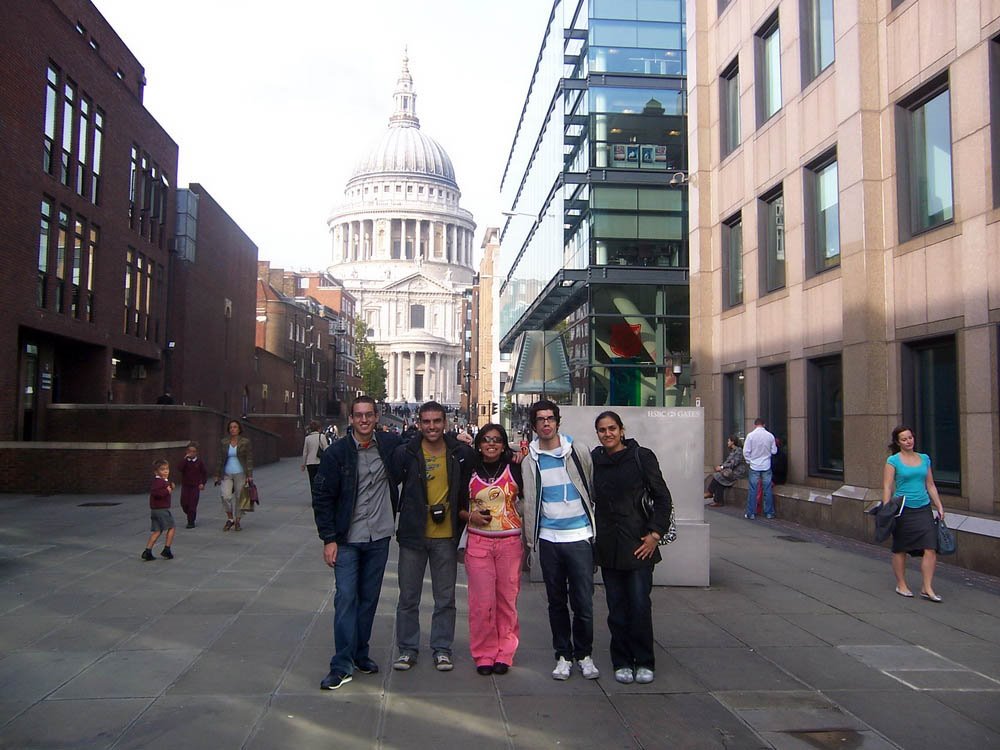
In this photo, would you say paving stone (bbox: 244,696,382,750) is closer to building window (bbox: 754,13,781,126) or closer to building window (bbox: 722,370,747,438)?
building window (bbox: 722,370,747,438)

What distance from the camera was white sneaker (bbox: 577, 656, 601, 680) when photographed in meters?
6.18

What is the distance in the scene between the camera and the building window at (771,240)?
679 inches

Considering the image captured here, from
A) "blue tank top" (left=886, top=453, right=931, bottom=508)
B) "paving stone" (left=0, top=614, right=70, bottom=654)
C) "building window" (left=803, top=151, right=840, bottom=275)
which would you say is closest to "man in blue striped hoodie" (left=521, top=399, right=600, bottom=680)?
"paving stone" (left=0, top=614, right=70, bottom=654)

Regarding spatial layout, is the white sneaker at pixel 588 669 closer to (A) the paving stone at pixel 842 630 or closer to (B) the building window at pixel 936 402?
(A) the paving stone at pixel 842 630

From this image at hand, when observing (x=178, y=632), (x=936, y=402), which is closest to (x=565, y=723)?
(x=178, y=632)

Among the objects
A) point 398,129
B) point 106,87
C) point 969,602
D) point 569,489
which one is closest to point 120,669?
point 569,489

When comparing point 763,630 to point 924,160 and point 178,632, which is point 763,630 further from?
point 924,160

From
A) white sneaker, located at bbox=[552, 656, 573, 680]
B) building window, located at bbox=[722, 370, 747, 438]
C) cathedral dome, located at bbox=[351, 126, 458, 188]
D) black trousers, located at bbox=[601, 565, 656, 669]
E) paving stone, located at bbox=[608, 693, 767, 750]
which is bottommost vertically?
paving stone, located at bbox=[608, 693, 767, 750]

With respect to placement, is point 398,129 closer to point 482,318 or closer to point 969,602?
point 482,318

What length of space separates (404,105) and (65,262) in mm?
163728

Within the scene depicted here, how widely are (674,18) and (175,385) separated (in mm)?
21175

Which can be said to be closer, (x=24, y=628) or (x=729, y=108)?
(x=24, y=628)

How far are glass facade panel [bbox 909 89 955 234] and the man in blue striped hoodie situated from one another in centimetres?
847

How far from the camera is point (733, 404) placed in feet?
65.1
